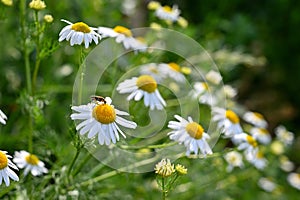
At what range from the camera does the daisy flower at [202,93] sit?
1.71 m

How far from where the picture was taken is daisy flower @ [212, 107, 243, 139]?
1.52 metres

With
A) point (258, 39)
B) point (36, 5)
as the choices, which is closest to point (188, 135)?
point (36, 5)

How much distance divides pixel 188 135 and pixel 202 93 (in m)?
0.44

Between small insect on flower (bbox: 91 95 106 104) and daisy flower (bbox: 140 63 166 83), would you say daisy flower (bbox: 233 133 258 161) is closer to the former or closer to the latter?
daisy flower (bbox: 140 63 166 83)

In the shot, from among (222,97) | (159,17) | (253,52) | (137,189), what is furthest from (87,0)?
(253,52)

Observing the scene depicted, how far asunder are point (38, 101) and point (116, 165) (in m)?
0.28

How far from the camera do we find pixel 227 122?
1.55 meters

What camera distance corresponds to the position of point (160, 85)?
1.74 meters

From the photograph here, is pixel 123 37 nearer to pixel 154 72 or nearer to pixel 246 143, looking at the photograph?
pixel 154 72

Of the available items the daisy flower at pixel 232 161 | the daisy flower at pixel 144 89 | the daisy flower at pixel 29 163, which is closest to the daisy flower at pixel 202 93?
the daisy flower at pixel 232 161

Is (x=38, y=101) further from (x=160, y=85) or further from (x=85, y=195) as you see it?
(x=160, y=85)

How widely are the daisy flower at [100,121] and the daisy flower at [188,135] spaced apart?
6.8 inches

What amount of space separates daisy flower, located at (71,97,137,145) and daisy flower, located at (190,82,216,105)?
0.61m

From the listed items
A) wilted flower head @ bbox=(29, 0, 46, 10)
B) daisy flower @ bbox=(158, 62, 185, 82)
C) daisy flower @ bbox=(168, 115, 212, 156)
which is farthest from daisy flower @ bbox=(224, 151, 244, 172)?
wilted flower head @ bbox=(29, 0, 46, 10)
